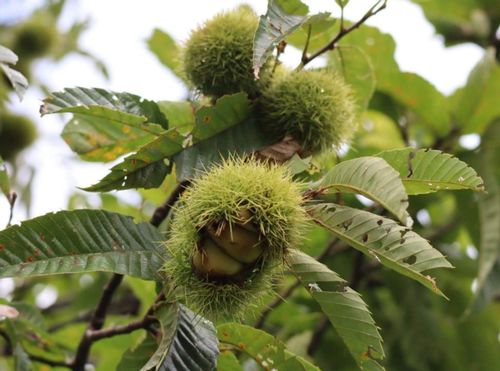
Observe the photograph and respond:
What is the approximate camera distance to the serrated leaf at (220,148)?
4.80 feet

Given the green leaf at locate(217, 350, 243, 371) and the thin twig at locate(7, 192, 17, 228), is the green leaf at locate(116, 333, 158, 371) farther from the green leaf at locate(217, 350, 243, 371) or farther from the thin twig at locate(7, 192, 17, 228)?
the thin twig at locate(7, 192, 17, 228)

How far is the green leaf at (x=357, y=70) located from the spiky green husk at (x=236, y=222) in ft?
2.19

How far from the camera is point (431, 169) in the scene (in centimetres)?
127

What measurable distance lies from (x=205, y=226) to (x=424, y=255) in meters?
0.37

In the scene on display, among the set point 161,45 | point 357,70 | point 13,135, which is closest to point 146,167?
point 357,70

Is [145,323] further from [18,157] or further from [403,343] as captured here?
[18,157]

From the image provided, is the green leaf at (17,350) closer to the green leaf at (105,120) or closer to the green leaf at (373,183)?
the green leaf at (105,120)

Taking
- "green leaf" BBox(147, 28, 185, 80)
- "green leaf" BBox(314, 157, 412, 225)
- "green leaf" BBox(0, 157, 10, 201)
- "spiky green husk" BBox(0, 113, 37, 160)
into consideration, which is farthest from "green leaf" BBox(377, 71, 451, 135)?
"spiky green husk" BBox(0, 113, 37, 160)

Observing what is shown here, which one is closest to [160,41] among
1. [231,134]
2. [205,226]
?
[231,134]

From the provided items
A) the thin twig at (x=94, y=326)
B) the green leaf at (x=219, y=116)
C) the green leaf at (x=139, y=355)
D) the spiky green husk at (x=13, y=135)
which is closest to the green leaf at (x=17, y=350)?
the thin twig at (x=94, y=326)

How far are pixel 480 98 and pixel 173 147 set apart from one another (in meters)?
1.51

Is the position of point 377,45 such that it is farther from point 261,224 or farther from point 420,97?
point 261,224

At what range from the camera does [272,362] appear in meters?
1.47

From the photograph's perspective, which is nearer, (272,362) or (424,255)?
(424,255)
